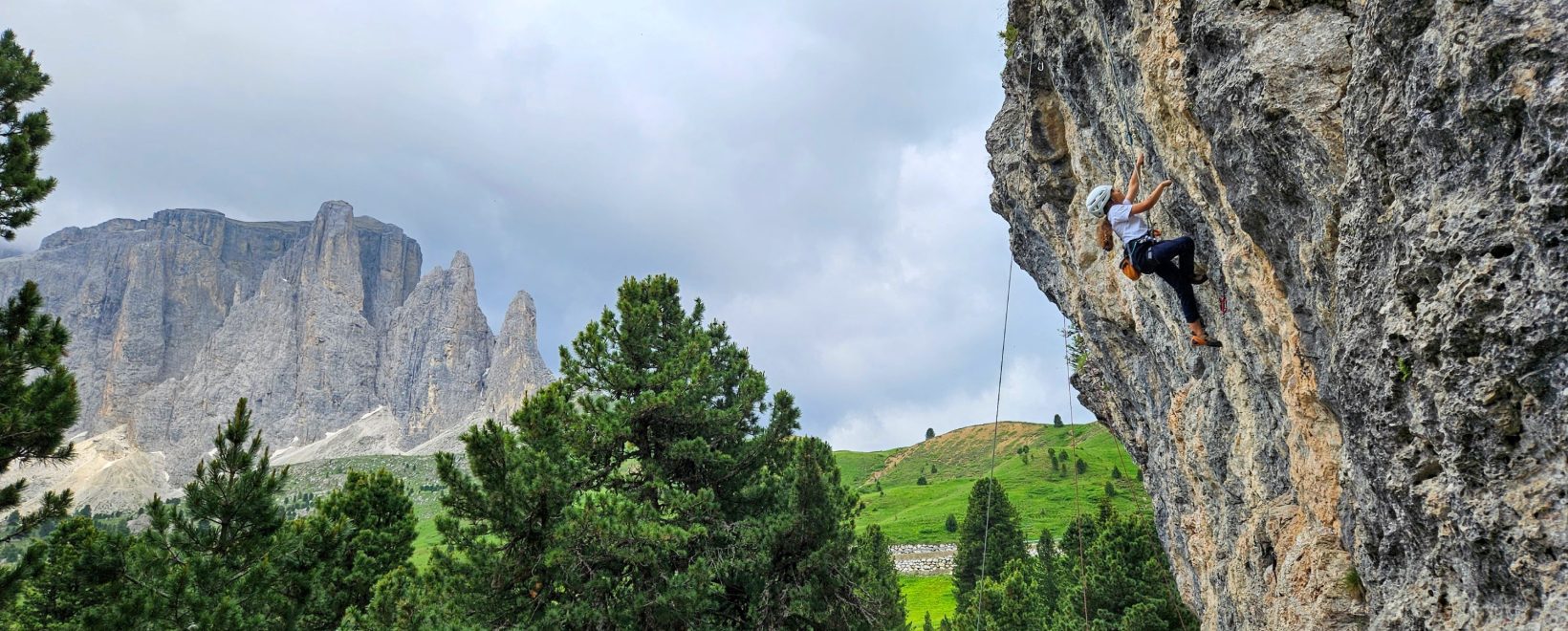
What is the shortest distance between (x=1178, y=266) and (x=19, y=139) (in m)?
14.5

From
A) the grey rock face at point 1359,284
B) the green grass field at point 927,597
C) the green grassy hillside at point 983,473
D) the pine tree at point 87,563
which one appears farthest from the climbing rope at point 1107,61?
the green grass field at point 927,597

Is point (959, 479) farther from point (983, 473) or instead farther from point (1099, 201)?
point (1099, 201)

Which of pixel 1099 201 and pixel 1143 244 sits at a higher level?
pixel 1099 201

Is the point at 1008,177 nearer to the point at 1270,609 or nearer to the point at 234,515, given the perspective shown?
the point at 1270,609

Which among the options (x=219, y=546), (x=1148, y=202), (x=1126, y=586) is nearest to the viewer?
(x=1148, y=202)

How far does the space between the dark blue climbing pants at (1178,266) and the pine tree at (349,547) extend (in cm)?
1320

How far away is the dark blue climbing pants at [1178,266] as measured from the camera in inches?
304

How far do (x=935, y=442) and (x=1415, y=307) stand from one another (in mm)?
191448

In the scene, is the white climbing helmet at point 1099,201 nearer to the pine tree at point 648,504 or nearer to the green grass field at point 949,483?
the pine tree at point 648,504

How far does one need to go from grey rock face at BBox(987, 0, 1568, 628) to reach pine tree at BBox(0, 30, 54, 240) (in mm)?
14145

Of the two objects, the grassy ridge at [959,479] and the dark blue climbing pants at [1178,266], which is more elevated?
the grassy ridge at [959,479]

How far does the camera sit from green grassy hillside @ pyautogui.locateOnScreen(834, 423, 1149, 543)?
99.9 metres

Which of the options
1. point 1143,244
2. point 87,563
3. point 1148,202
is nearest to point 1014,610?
point 1143,244

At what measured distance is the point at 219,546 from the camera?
35.5 feet
